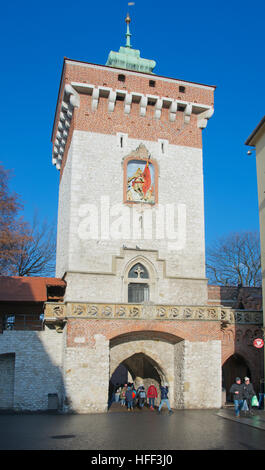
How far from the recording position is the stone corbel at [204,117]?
27.0 metres

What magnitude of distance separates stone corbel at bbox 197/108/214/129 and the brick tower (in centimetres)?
6

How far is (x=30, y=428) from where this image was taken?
52.2ft

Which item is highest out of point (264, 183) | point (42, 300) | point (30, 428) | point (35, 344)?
point (264, 183)

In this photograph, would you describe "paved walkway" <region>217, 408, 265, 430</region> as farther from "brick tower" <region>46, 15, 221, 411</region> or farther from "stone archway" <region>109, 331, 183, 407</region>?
"stone archway" <region>109, 331, 183, 407</region>

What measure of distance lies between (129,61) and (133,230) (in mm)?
10644

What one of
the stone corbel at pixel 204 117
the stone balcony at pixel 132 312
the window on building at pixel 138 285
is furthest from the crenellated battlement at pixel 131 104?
the stone balcony at pixel 132 312

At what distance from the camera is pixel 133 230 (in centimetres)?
2473

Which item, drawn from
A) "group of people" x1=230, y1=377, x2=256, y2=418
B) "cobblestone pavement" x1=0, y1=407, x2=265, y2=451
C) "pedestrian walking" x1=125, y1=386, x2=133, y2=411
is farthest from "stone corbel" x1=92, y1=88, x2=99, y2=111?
"group of people" x1=230, y1=377, x2=256, y2=418

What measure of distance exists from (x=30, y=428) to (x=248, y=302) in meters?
15.5

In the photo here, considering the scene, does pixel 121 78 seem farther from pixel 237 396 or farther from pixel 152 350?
pixel 237 396

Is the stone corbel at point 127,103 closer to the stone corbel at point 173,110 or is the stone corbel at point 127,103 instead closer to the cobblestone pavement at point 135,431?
the stone corbel at point 173,110
